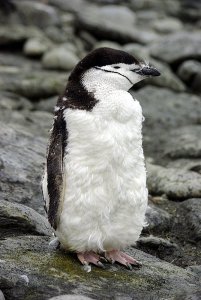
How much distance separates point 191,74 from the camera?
10.6 m

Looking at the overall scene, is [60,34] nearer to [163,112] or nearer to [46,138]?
[163,112]

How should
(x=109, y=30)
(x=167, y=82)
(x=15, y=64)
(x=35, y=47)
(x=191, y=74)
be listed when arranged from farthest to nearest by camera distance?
(x=109, y=30)
(x=35, y=47)
(x=15, y=64)
(x=191, y=74)
(x=167, y=82)

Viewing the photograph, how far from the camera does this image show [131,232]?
3.50m

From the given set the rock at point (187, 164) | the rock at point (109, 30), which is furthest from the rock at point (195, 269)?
the rock at point (109, 30)

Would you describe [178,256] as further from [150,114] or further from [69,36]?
[69,36]

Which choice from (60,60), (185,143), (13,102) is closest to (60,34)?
(60,60)

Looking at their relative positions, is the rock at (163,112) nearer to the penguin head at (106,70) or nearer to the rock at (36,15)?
the penguin head at (106,70)

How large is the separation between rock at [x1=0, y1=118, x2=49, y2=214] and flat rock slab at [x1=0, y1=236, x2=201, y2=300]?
957 millimetres

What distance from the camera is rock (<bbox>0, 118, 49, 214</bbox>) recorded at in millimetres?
4723

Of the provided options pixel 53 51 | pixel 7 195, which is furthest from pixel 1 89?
pixel 7 195

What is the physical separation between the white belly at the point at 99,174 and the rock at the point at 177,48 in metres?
7.85

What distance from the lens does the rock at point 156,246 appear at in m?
4.47

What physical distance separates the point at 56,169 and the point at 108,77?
0.53m

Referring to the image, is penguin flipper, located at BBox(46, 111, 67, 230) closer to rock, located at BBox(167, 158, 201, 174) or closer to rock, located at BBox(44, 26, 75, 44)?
rock, located at BBox(167, 158, 201, 174)
